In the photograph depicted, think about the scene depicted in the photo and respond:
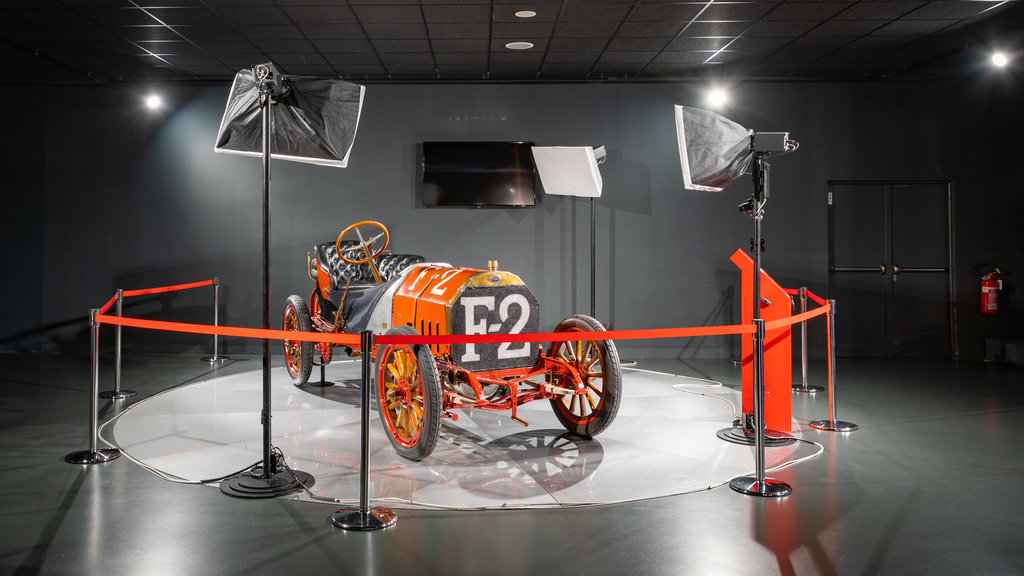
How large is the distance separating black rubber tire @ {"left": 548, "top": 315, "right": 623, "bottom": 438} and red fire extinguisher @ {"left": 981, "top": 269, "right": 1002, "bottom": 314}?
19.1 ft

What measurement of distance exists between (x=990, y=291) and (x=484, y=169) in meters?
5.91

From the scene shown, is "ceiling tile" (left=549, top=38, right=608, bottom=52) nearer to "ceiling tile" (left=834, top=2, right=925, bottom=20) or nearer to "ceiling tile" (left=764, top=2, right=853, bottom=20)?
"ceiling tile" (left=764, top=2, right=853, bottom=20)

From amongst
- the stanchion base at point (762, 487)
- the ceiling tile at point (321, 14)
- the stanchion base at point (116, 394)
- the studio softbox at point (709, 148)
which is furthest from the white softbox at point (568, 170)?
the stanchion base at point (116, 394)

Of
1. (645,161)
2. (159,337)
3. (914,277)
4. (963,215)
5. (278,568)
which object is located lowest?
(278,568)

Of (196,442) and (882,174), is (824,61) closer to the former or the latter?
(882,174)

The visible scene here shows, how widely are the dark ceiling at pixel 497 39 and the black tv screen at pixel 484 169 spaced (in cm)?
82

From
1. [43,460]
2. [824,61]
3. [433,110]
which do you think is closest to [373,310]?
[43,460]

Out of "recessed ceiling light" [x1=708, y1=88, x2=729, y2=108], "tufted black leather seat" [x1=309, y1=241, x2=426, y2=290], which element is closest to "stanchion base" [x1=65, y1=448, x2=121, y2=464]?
"tufted black leather seat" [x1=309, y1=241, x2=426, y2=290]

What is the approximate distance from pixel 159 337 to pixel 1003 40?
9.66 meters

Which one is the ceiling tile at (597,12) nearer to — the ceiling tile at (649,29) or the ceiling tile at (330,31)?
the ceiling tile at (649,29)

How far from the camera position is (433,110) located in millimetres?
8352

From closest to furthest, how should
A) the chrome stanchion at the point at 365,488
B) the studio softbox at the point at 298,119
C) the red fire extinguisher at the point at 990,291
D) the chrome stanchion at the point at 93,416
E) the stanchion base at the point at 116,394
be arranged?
the chrome stanchion at the point at 365,488 < the studio softbox at the point at 298,119 < the chrome stanchion at the point at 93,416 < the stanchion base at the point at 116,394 < the red fire extinguisher at the point at 990,291

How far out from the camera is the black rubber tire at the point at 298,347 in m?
6.03

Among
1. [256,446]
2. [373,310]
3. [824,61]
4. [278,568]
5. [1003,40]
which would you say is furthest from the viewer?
[824,61]
